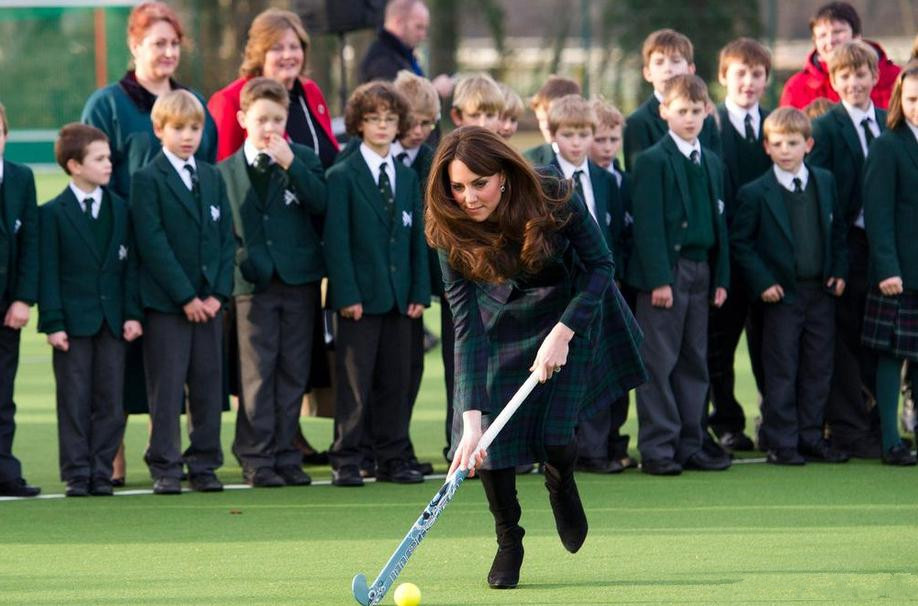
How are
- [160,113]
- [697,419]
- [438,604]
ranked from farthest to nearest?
[697,419]
[160,113]
[438,604]

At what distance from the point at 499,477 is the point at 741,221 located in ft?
9.09

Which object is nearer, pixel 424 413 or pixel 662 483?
pixel 662 483

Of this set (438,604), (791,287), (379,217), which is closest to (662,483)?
(791,287)

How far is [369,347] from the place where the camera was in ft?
24.1

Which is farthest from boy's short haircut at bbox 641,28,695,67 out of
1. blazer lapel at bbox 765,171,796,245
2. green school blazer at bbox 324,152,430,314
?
green school blazer at bbox 324,152,430,314

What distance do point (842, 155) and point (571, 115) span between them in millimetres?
1472

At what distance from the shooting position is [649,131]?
25.6 feet

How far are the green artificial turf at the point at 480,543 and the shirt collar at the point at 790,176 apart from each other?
1243 mm

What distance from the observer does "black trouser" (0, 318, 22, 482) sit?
23.1 feet

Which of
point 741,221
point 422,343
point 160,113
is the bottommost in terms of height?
point 422,343

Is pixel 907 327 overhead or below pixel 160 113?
below

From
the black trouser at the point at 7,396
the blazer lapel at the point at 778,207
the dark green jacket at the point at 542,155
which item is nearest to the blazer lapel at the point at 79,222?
the black trouser at the point at 7,396

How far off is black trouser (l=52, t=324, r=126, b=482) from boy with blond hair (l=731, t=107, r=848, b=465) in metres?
2.79

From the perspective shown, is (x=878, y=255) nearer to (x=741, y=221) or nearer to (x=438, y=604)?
(x=741, y=221)
